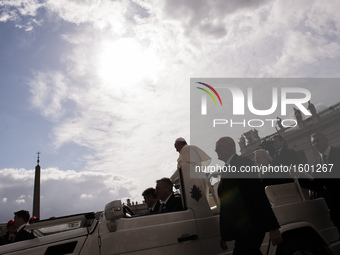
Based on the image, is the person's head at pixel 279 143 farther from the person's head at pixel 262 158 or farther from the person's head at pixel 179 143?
the person's head at pixel 179 143

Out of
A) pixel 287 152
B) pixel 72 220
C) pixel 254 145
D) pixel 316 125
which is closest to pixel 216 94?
pixel 287 152

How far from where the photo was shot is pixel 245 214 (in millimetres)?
2545

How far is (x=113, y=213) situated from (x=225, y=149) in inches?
55.0

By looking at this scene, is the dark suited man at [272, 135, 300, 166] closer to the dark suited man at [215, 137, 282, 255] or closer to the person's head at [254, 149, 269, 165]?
the person's head at [254, 149, 269, 165]

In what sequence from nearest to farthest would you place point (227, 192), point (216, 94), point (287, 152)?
point (227, 192)
point (287, 152)
point (216, 94)

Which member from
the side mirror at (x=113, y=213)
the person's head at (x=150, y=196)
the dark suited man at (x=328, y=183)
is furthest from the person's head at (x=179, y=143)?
the side mirror at (x=113, y=213)

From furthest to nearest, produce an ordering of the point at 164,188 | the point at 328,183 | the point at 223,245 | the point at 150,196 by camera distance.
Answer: the point at 150,196
the point at 328,183
the point at 164,188
the point at 223,245

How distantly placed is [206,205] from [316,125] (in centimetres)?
3411

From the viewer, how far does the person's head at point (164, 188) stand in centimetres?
369

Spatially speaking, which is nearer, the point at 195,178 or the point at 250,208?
the point at 250,208

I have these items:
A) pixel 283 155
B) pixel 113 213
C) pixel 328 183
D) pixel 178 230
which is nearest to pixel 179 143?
pixel 283 155

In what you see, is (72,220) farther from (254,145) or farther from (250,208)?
(254,145)

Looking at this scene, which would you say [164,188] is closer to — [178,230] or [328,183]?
[178,230]

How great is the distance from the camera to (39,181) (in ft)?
→ 99.5
